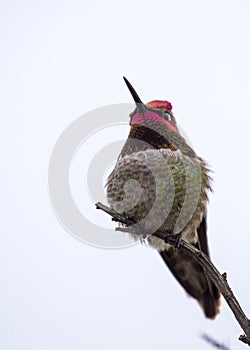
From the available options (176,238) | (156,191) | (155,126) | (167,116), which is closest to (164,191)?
(156,191)

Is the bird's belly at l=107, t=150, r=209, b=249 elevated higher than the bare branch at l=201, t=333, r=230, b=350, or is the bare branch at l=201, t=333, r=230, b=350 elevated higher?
the bird's belly at l=107, t=150, r=209, b=249

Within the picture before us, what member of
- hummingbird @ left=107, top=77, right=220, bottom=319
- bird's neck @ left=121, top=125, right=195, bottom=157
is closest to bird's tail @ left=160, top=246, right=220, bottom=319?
hummingbird @ left=107, top=77, right=220, bottom=319

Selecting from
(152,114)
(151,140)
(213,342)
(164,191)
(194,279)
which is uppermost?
(152,114)

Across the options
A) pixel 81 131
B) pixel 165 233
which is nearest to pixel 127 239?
pixel 165 233

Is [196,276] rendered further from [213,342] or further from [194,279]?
[213,342]

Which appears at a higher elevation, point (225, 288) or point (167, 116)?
point (167, 116)

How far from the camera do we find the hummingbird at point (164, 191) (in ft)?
13.8

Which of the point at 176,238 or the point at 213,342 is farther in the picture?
the point at 176,238

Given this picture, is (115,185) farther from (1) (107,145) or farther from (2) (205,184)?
(2) (205,184)

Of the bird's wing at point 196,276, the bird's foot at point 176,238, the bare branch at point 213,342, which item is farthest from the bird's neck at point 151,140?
the bare branch at point 213,342

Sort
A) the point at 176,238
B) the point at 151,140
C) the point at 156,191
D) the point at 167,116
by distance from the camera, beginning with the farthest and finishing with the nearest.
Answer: the point at 167,116 → the point at 151,140 → the point at 156,191 → the point at 176,238

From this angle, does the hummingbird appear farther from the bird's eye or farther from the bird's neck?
the bird's eye

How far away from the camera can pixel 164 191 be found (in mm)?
4223

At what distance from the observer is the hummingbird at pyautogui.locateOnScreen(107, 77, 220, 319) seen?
13.8ft
